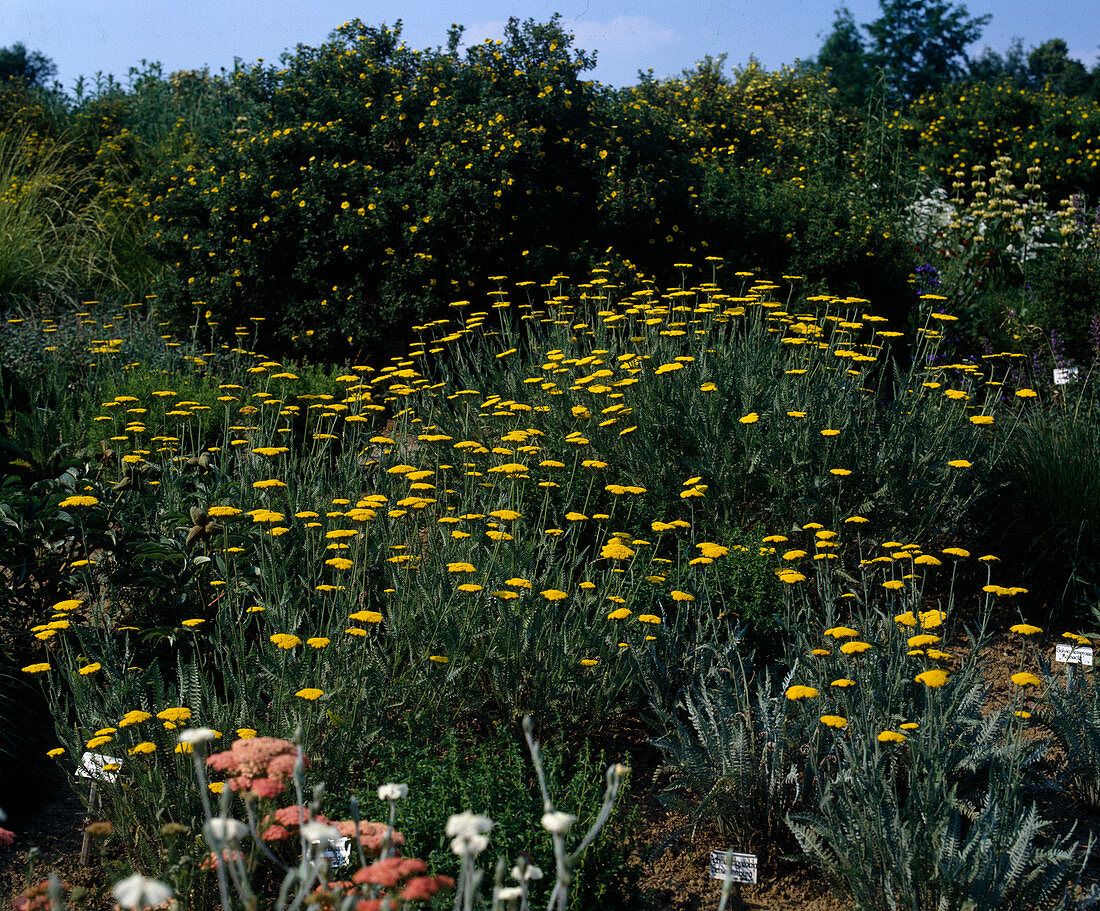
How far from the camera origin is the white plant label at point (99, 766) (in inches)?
97.7

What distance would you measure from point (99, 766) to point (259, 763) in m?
1.03

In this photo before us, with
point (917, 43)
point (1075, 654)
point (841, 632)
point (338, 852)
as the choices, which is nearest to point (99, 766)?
point (338, 852)

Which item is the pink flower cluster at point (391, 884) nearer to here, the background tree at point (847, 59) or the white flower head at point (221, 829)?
the white flower head at point (221, 829)

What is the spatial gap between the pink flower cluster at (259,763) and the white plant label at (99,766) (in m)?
0.87

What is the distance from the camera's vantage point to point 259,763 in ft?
5.86

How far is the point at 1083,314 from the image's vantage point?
25.5 ft

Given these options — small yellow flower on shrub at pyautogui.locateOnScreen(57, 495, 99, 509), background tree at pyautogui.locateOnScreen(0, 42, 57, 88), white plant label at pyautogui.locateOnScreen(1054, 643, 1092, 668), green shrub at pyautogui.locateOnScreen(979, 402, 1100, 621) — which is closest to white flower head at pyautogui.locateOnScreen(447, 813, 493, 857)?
small yellow flower on shrub at pyautogui.locateOnScreen(57, 495, 99, 509)

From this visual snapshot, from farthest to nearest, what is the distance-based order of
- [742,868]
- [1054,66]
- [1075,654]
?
[1054,66] → [1075,654] → [742,868]

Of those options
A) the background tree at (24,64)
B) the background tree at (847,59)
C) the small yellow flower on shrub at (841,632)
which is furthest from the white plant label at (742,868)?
the background tree at (24,64)

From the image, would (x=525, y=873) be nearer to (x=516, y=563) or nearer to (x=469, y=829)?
(x=469, y=829)

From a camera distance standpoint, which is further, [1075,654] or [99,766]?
[1075,654]

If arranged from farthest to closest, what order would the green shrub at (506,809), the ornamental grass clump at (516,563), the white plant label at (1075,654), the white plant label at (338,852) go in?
the white plant label at (1075,654) → the ornamental grass clump at (516,563) → the green shrub at (506,809) → the white plant label at (338,852)

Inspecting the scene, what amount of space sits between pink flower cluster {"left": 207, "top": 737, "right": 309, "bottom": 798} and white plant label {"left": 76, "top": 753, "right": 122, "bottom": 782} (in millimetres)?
865

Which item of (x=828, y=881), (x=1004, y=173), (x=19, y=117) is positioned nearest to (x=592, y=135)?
(x=1004, y=173)
